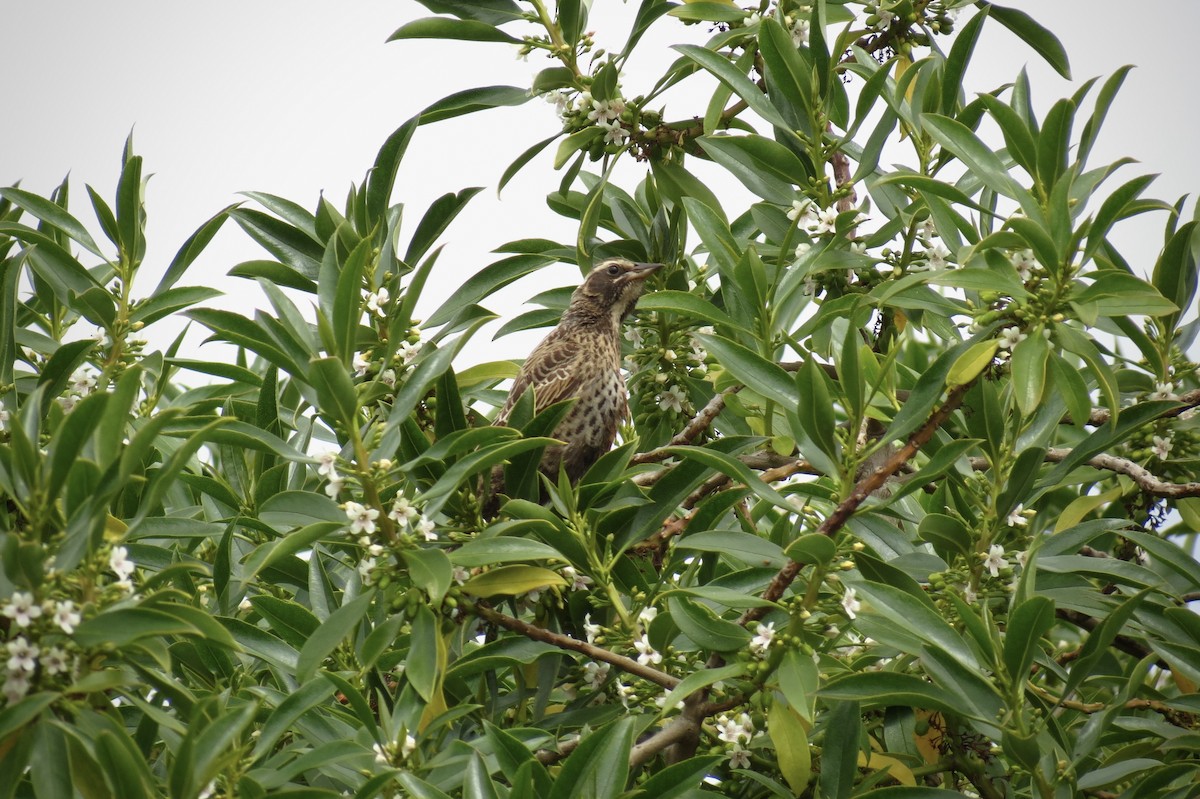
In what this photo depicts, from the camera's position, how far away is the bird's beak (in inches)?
152

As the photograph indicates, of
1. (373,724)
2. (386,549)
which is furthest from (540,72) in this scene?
(373,724)

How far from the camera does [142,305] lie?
11.2ft

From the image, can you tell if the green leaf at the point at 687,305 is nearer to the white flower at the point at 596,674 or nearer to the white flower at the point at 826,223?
the white flower at the point at 826,223

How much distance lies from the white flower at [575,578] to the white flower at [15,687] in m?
1.21

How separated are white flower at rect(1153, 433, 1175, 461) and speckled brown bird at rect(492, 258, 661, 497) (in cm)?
177

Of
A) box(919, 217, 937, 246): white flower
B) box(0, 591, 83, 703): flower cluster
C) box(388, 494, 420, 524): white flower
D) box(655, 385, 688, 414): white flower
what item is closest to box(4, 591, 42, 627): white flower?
box(0, 591, 83, 703): flower cluster

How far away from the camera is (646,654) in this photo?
100 inches

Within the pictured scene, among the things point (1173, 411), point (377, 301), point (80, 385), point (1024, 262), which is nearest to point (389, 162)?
point (377, 301)

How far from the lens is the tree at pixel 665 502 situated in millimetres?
2178

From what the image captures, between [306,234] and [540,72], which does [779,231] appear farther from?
[306,234]

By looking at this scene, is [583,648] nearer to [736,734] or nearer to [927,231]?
[736,734]

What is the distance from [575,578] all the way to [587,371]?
182 centimetres

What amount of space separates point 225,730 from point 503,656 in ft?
2.36

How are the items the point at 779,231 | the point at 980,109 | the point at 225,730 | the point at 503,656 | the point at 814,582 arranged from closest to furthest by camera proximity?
the point at 225,730 < the point at 814,582 < the point at 503,656 < the point at 980,109 < the point at 779,231
